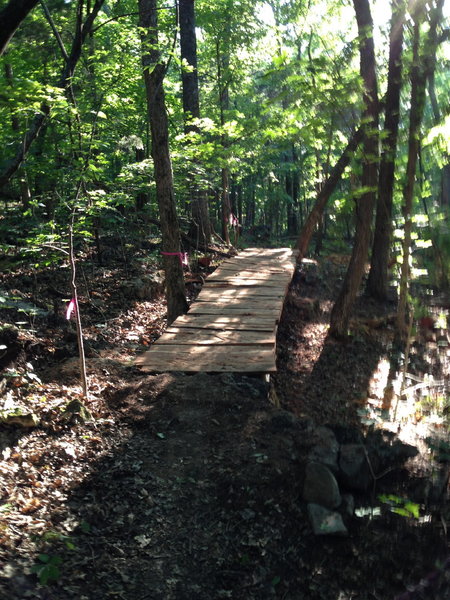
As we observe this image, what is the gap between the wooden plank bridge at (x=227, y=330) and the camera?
18.3ft

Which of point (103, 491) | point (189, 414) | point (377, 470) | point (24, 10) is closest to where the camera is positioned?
point (24, 10)

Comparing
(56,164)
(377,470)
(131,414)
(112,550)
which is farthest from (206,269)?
(112,550)

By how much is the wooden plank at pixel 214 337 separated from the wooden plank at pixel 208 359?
0.14 m

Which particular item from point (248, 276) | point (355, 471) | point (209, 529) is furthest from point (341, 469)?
point (248, 276)

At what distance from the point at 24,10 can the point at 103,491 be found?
351cm

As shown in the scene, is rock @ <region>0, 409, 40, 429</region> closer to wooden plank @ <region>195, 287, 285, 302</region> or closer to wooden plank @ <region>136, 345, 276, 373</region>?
wooden plank @ <region>136, 345, 276, 373</region>

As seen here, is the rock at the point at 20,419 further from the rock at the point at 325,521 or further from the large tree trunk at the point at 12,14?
the large tree trunk at the point at 12,14

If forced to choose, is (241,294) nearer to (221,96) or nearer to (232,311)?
(232,311)

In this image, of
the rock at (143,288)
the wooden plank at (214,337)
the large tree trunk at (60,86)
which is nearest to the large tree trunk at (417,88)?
the wooden plank at (214,337)

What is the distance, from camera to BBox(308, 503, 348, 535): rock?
3.44m

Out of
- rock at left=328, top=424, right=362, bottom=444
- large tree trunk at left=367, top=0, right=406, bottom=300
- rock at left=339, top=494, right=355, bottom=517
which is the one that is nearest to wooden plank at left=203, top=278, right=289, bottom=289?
large tree trunk at left=367, top=0, right=406, bottom=300

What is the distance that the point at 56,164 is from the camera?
8.41m

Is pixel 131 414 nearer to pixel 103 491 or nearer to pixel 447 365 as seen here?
pixel 103 491

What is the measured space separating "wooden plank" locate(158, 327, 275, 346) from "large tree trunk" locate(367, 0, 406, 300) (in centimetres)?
217
